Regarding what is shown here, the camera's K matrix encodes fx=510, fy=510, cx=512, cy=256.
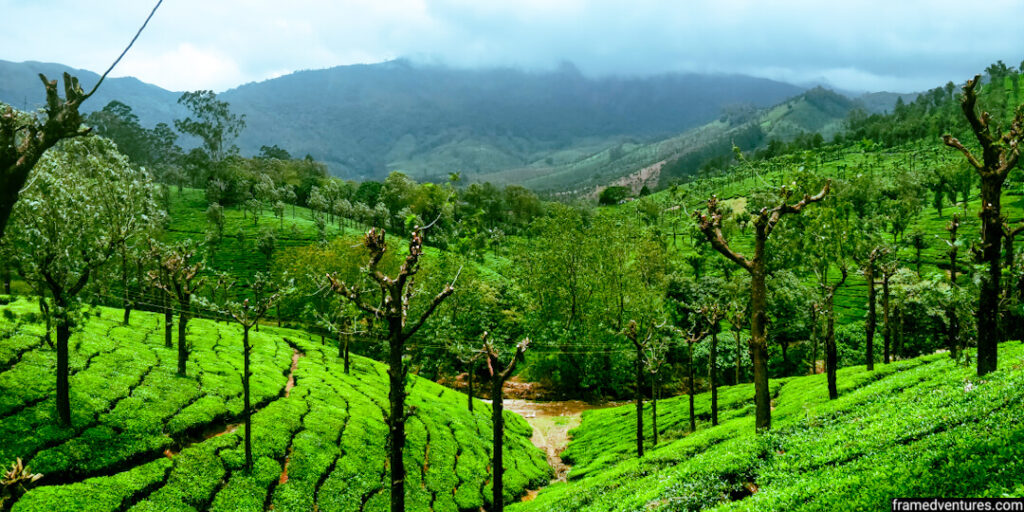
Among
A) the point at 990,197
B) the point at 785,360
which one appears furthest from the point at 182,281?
the point at 785,360

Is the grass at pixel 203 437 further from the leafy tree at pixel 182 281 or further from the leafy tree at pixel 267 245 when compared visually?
the leafy tree at pixel 267 245

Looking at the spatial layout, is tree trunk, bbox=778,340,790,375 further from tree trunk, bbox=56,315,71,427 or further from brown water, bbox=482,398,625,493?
tree trunk, bbox=56,315,71,427

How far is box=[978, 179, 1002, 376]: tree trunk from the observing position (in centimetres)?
2154

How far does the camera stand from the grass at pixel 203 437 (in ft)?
84.1

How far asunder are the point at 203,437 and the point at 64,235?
1462 centimetres

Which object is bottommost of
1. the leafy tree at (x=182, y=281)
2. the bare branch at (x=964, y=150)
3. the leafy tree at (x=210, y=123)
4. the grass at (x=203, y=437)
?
the grass at (x=203, y=437)

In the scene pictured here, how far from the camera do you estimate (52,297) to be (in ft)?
95.7

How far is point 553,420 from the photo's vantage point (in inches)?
2559

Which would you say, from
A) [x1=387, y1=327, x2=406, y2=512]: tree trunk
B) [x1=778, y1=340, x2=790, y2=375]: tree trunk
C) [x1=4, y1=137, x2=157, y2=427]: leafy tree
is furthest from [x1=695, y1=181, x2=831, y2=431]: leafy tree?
[x1=778, y1=340, x2=790, y2=375]: tree trunk

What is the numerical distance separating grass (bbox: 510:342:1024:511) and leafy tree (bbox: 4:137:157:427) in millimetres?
27772

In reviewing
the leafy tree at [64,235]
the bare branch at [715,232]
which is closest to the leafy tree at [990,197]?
the bare branch at [715,232]

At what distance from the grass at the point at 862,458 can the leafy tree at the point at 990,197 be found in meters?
1.92

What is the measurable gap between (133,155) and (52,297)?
190m

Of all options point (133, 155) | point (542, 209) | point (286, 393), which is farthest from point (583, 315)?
point (133, 155)
